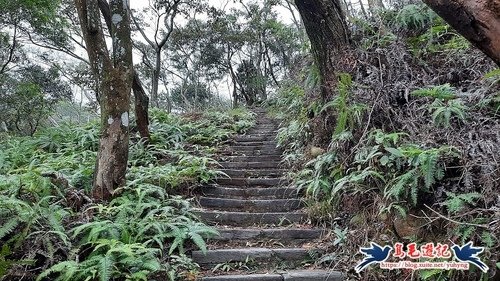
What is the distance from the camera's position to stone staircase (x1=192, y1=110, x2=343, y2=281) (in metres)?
3.71

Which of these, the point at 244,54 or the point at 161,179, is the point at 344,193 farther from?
the point at 244,54

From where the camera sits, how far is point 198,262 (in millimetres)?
3803

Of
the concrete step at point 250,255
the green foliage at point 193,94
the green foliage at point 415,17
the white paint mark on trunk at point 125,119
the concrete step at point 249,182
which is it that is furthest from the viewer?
the green foliage at point 193,94

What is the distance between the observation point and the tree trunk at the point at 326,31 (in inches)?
211

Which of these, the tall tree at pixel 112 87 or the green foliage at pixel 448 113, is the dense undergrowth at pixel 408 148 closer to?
the green foliage at pixel 448 113

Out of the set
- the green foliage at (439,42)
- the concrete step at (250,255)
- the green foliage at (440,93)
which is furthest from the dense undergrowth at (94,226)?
the green foliage at (439,42)

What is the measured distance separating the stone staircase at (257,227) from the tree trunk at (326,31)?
186 centimetres

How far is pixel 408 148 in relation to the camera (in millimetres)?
3402

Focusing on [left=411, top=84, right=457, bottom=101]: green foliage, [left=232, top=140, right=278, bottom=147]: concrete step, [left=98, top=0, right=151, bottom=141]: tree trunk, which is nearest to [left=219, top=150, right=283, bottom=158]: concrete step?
[left=232, top=140, right=278, bottom=147]: concrete step

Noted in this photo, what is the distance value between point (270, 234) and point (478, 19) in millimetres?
3445

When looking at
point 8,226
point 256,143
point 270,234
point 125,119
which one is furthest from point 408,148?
point 256,143

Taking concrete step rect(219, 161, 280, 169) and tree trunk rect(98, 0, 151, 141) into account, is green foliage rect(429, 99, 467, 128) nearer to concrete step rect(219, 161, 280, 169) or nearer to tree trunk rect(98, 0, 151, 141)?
concrete step rect(219, 161, 280, 169)

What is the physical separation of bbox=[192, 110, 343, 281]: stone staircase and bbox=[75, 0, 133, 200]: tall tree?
4.22 feet

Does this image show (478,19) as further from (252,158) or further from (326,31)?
(252,158)
